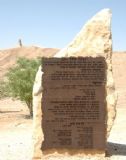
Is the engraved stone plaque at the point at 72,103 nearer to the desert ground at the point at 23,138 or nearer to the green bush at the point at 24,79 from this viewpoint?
the desert ground at the point at 23,138

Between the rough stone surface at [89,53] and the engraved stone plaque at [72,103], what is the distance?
211 mm

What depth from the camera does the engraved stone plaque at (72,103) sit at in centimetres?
1366

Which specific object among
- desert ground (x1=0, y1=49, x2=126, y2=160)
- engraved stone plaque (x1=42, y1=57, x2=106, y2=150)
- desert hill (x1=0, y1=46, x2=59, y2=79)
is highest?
desert hill (x1=0, y1=46, x2=59, y2=79)

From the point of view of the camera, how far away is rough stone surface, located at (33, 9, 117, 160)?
13.8 meters

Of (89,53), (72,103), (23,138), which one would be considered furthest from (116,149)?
(23,138)

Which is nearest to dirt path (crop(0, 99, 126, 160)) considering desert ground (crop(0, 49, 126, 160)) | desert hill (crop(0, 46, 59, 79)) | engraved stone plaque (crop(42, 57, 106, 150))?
desert ground (crop(0, 49, 126, 160))

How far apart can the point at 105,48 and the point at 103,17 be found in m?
1.03

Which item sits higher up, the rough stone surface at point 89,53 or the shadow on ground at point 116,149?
the rough stone surface at point 89,53

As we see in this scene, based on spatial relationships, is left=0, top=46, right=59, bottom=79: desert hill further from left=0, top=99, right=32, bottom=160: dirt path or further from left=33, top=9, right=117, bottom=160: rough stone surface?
left=33, top=9, right=117, bottom=160: rough stone surface

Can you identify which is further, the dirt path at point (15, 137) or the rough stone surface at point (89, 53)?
the dirt path at point (15, 137)

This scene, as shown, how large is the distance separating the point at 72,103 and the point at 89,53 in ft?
5.37

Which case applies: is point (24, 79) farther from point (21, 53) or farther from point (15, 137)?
point (21, 53)

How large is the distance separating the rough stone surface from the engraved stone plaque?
0.21 m

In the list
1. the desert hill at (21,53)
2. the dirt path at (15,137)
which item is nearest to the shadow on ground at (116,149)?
the dirt path at (15,137)
